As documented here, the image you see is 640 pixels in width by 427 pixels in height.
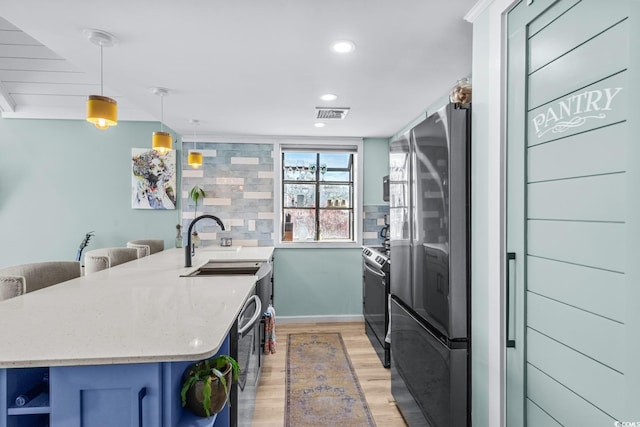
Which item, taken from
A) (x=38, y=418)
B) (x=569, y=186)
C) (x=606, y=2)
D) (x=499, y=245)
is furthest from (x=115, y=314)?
(x=606, y=2)

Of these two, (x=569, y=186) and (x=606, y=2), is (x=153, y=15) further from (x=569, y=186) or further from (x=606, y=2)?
(x=569, y=186)

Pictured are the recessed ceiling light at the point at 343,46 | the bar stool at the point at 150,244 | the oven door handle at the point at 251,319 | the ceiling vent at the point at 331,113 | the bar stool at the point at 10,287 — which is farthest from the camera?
the bar stool at the point at 150,244

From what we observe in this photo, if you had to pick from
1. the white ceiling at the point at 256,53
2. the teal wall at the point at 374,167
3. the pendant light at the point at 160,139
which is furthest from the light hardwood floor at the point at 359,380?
the white ceiling at the point at 256,53

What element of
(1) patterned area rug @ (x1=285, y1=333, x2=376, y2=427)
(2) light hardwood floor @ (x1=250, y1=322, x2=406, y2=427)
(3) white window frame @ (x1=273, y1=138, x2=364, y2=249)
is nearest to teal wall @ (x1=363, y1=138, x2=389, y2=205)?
(3) white window frame @ (x1=273, y1=138, x2=364, y2=249)

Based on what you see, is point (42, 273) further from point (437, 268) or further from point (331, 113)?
point (331, 113)

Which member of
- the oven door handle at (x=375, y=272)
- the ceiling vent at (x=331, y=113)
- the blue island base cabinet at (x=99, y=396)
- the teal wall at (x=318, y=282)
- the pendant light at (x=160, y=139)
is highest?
the ceiling vent at (x=331, y=113)

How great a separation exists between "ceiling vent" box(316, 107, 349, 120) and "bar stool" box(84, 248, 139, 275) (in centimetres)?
219

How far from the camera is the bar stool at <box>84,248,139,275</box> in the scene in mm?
2710

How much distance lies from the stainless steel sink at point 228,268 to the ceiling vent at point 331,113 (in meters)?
1.53

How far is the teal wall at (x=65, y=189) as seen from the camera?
4.09m

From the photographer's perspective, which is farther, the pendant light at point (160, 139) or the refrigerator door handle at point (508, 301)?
the pendant light at point (160, 139)

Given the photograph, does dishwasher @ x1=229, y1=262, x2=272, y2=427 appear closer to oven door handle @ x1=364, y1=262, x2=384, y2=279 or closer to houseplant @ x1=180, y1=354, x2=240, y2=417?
houseplant @ x1=180, y1=354, x2=240, y2=417

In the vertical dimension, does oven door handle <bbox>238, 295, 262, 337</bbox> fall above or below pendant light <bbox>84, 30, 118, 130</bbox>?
below

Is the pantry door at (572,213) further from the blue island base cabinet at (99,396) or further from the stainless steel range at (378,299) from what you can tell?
the stainless steel range at (378,299)
